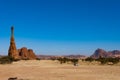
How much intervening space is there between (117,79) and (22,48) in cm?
7906

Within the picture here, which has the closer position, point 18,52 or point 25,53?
point 25,53

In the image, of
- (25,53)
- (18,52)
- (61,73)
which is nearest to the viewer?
(61,73)

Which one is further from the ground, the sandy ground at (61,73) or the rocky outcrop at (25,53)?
the rocky outcrop at (25,53)

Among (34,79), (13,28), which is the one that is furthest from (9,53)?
(34,79)

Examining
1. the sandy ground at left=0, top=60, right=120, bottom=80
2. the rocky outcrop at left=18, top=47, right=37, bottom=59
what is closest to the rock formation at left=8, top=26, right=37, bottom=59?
the rocky outcrop at left=18, top=47, right=37, bottom=59

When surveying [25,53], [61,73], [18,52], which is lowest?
[61,73]

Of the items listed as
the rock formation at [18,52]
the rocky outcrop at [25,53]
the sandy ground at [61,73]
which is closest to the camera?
the sandy ground at [61,73]

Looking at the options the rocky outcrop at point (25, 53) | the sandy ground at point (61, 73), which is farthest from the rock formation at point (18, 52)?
the sandy ground at point (61, 73)

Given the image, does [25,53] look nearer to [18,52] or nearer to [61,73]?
[18,52]

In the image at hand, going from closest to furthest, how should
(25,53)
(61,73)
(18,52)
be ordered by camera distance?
1. (61,73)
2. (25,53)
3. (18,52)

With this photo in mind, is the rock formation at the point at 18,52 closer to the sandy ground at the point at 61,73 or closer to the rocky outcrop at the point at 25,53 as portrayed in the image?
the rocky outcrop at the point at 25,53

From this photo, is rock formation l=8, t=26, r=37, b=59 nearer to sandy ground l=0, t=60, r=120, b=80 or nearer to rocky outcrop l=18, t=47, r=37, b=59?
rocky outcrop l=18, t=47, r=37, b=59

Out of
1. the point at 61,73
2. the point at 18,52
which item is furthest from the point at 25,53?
the point at 61,73

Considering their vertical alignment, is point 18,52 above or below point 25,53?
above
